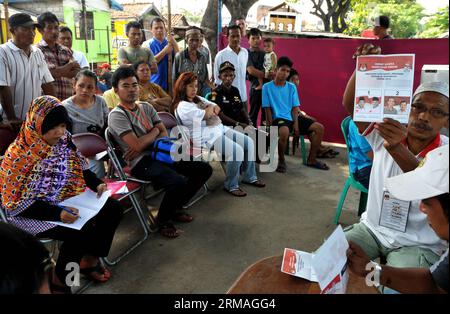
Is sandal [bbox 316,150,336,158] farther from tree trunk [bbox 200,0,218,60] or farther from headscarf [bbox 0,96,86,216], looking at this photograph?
headscarf [bbox 0,96,86,216]

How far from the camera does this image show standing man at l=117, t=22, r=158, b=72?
16.3 feet

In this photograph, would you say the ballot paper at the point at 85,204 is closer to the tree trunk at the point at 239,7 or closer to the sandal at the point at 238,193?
the sandal at the point at 238,193

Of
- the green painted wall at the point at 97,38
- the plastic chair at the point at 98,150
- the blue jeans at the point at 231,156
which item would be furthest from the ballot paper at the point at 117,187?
the green painted wall at the point at 97,38

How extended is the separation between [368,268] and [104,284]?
1.93 m

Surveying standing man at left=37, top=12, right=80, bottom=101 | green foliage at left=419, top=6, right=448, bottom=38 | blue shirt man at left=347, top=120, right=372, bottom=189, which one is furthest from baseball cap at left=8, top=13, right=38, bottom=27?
green foliage at left=419, top=6, right=448, bottom=38

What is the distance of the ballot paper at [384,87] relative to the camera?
161 centimetres

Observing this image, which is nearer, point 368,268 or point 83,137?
point 368,268

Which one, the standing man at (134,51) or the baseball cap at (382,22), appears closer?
the standing man at (134,51)

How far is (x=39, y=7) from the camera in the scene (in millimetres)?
17219

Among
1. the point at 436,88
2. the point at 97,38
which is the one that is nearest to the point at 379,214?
the point at 436,88

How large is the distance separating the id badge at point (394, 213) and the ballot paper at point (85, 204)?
1835mm

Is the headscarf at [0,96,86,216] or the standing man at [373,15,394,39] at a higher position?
the standing man at [373,15,394,39]
